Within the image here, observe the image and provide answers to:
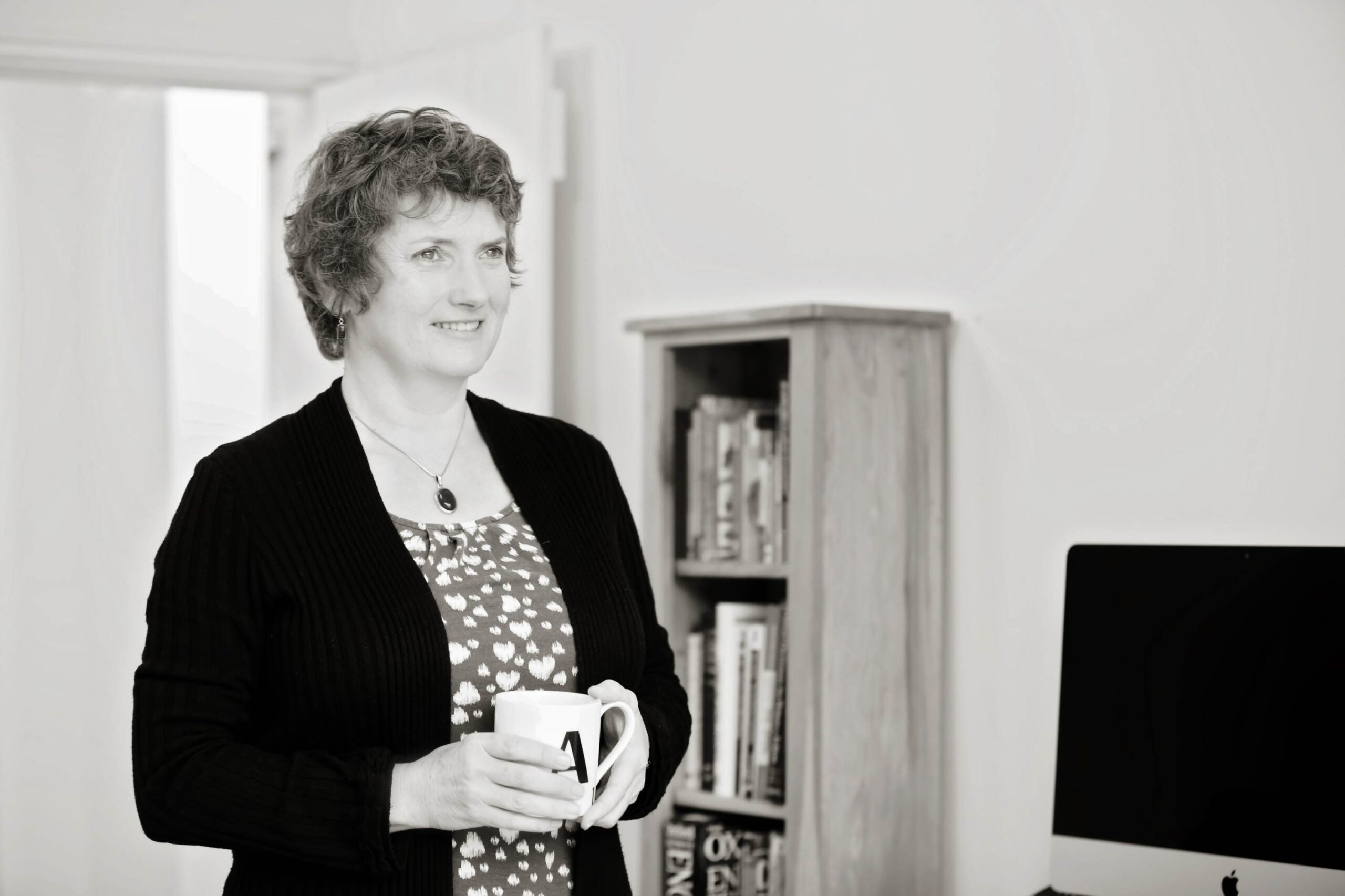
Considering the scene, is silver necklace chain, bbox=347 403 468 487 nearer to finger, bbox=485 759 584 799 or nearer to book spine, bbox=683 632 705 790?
finger, bbox=485 759 584 799

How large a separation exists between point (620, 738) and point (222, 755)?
36 cm

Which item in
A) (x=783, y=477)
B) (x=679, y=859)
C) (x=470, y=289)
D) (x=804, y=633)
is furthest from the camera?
(x=679, y=859)

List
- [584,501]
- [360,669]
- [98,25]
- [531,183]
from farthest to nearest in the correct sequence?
[98,25], [531,183], [584,501], [360,669]

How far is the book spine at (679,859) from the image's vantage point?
7.84ft

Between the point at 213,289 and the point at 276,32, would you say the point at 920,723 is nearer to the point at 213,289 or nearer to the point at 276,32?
the point at 276,32

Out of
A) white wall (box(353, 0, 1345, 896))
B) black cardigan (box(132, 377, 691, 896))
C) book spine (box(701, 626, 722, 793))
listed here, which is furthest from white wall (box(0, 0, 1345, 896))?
black cardigan (box(132, 377, 691, 896))

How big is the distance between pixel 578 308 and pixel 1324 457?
169 centimetres

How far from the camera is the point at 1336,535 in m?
1.86

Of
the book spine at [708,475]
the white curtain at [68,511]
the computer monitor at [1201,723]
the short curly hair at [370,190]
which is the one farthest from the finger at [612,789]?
the white curtain at [68,511]

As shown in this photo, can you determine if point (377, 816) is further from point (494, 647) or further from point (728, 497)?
point (728, 497)

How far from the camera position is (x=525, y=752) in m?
1.20

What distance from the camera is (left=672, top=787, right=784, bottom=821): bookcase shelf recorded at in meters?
2.28

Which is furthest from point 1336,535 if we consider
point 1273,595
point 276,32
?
point 276,32

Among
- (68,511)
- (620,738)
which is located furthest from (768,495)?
(68,511)
